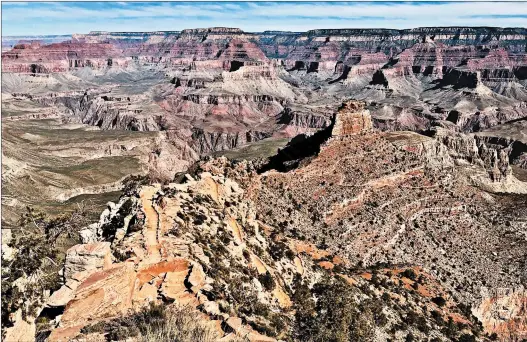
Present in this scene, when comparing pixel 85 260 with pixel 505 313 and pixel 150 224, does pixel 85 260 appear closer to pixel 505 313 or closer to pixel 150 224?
pixel 150 224

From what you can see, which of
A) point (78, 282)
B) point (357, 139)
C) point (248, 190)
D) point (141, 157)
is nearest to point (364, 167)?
point (357, 139)

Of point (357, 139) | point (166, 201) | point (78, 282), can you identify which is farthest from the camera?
point (357, 139)

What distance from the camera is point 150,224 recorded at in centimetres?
2547

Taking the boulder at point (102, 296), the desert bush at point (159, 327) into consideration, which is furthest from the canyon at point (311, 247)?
the desert bush at point (159, 327)

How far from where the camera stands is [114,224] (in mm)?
28797

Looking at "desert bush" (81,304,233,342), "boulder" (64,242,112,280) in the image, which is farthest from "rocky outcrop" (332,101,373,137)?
"desert bush" (81,304,233,342)

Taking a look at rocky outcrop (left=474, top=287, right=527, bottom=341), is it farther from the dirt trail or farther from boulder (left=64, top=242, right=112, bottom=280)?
boulder (left=64, top=242, right=112, bottom=280)

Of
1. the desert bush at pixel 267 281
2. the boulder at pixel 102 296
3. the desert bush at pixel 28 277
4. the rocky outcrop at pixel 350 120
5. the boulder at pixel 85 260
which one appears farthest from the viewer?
the rocky outcrop at pixel 350 120

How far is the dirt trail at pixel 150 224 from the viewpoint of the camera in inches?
898

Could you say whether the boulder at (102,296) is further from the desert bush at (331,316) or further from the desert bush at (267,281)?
the desert bush at (331,316)

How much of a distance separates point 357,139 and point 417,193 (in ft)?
29.4

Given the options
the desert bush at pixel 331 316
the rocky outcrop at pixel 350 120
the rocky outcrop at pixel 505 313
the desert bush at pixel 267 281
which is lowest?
the rocky outcrop at pixel 505 313

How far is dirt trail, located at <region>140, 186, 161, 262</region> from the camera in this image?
2281 centimetres

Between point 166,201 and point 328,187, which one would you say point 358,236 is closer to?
point 328,187
